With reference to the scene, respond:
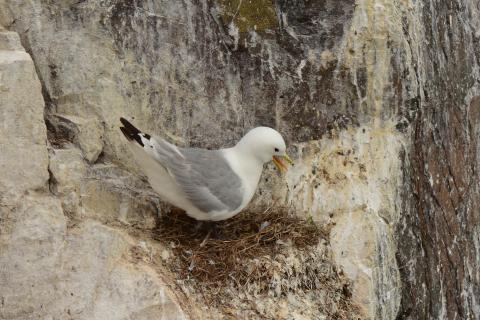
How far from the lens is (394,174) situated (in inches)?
221

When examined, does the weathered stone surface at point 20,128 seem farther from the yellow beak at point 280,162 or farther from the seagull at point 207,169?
the yellow beak at point 280,162

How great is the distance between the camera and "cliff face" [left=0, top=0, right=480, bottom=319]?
17.3 feet

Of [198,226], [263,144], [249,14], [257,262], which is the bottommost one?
[257,262]

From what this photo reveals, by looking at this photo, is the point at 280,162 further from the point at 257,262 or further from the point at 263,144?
the point at 257,262

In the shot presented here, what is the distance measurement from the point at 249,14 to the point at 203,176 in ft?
4.14

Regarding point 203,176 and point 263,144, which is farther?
point 263,144

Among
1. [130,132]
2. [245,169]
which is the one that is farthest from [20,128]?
[245,169]

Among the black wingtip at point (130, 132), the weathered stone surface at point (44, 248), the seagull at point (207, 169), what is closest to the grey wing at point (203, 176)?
the seagull at point (207, 169)

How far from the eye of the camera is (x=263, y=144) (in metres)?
5.36

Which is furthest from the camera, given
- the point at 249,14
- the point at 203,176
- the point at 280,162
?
the point at 249,14

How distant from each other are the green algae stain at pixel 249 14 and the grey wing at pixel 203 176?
96 centimetres

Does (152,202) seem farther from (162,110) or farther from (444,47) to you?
(444,47)

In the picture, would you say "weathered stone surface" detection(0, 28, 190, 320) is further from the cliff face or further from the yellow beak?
the yellow beak

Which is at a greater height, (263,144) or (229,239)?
(263,144)
